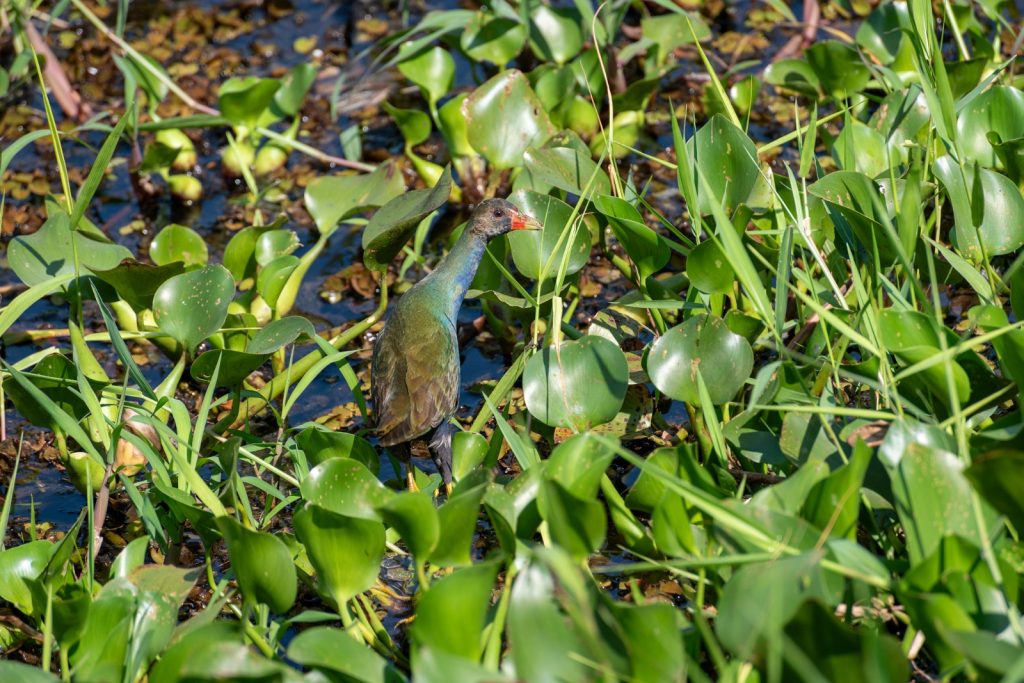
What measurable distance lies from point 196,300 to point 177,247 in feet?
2.67

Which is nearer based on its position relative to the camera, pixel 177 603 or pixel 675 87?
pixel 177 603

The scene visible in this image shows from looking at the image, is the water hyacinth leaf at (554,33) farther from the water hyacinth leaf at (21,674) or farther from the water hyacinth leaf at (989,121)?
the water hyacinth leaf at (21,674)

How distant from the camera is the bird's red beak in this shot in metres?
3.44

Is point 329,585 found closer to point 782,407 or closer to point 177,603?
point 177,603

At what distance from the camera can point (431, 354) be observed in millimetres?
3434

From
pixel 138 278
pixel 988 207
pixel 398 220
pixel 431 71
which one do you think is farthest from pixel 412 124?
pixel 988 207

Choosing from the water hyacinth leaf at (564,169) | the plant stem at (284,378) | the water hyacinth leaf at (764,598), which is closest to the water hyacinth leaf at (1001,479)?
the water hyacinth leaf at (764,598)

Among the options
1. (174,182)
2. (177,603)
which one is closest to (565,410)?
(177,603)

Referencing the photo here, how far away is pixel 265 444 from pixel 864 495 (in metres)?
1.52

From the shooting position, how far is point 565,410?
291 cm

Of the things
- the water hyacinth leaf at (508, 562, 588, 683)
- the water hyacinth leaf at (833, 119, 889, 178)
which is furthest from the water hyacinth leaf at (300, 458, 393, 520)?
the water hyacinth leaf at (833, 119, 889, 178)

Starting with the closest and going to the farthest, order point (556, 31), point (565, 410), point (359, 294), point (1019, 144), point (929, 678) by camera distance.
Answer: point (929, 678), point (565, 410), point (1019, 144), point (359, 294), point (556, 31)

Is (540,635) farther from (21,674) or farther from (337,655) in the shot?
(21,674)

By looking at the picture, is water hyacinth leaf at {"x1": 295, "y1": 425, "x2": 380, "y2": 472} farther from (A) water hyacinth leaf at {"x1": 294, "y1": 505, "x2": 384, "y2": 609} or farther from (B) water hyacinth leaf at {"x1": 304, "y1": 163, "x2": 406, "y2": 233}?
(B) water hyacinth leaf at {"x1": 304, "y1": 163, "x2": 406, "y2": 233}
